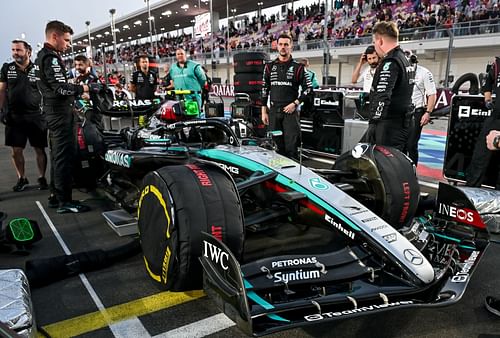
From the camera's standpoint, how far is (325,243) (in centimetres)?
331

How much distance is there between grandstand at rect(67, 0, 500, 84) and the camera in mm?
14461

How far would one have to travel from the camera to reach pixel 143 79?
8164mm

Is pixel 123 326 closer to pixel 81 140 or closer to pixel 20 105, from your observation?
pixel 81 140

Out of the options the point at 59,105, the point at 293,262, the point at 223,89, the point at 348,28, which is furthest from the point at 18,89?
the point at 348,28

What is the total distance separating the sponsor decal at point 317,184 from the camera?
265cm

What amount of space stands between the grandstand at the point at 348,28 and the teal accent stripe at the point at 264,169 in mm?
7862

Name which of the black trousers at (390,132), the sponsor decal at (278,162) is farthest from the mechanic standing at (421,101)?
the sponsor decal at (278,162)

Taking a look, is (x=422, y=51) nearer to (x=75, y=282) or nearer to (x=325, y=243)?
(x=325, y=243)

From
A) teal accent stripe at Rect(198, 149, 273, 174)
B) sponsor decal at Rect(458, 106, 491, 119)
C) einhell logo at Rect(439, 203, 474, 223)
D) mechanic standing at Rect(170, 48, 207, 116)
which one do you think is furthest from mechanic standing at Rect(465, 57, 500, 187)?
mechanic standing at Rect(170, 48, 207, 116)

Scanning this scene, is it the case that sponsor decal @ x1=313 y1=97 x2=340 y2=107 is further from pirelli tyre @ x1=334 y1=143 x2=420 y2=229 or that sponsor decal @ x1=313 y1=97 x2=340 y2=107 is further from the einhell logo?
the einhell logo

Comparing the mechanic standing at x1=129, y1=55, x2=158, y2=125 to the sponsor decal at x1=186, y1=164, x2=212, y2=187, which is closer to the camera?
the sponsor decal at x1=186, y1=164, x2=212, y2=187

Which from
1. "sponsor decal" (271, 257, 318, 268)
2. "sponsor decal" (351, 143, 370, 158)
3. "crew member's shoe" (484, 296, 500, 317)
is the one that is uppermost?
"sponsor decal" (351, 143, 370, 158)

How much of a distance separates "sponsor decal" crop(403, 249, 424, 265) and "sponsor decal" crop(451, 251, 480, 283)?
0.18m

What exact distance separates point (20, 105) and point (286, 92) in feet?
11.2
